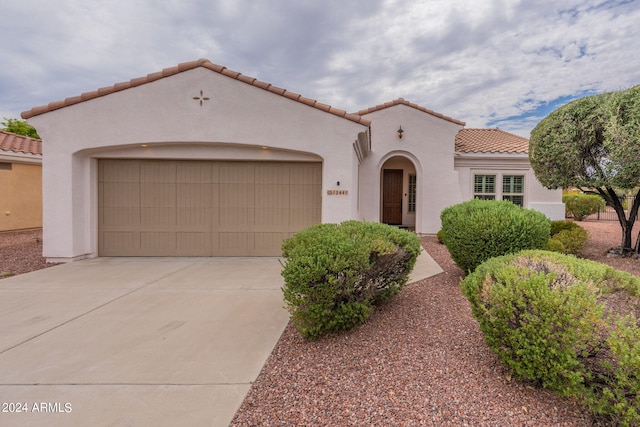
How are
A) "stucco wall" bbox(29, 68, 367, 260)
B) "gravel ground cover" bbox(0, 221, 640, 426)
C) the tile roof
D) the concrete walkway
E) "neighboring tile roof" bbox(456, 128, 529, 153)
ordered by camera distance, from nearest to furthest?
"gravel ground cover" bbox(0, 221, 640, 426), the concrete walkway, the tile roof, "stucco wall" bbox(29, 68, 367, 260), "neighboring tile roof" bbox(456, 128, 529, 153)

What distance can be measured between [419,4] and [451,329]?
1049 cm

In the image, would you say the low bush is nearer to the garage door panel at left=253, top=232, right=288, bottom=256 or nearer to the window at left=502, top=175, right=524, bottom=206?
the garage door panel at left=253, top=232, right=288, bottom=256

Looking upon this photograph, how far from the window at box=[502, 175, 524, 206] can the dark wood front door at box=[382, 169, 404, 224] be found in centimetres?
454

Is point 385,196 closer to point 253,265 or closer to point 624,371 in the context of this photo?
point 253,265

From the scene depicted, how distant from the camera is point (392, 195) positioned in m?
15.1

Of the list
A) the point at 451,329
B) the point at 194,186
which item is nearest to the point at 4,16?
the point at 194,186

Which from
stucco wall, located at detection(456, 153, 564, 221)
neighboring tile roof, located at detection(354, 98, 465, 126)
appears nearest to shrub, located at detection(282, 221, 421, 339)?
neighboring tile roof, located at detection(354, 98, 465, 126)

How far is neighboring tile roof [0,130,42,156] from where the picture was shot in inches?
494

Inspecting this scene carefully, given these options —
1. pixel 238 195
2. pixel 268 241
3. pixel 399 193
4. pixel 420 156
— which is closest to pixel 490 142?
pixel 420 156

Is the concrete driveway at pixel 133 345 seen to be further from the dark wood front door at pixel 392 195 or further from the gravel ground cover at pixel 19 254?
the dark wood front door at pixel 392 195

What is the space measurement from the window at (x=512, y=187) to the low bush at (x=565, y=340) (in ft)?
37.0

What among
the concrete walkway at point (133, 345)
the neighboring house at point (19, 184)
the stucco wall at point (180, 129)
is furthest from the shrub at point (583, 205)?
the neighboring house at point (19, 184)

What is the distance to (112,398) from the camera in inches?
104

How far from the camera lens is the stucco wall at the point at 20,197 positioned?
40.7 feet
